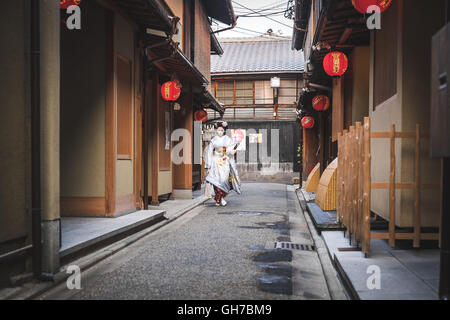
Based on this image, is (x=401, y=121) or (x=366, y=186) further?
(x=401, y=121)

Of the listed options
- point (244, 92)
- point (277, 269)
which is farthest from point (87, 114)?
point (244, 92)

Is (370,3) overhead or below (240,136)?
overhead

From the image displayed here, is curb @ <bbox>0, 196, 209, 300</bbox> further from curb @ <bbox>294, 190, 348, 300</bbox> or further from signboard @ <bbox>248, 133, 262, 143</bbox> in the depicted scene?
signboard @ <bbox>248, 133, 262, 143</bbox>

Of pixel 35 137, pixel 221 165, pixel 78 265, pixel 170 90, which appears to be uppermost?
pixel 170 90

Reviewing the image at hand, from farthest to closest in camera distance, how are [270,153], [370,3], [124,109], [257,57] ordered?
[257,57], [270,153], [124,109], [370,3]

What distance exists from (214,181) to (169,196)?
7.32ft

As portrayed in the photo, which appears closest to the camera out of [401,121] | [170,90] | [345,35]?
[401,121]

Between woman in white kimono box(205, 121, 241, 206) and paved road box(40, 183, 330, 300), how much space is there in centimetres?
465

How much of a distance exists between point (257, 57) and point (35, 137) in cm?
3179

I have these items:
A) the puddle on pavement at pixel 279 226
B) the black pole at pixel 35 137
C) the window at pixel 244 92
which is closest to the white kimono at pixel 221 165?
the puddle on pavement at pixel 279 226

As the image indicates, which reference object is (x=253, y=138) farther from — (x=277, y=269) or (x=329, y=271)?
(x=329, y=271)

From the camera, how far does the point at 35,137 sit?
527 cm

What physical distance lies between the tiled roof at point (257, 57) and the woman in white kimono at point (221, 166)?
1826 centimetres
